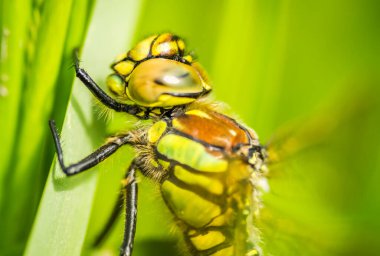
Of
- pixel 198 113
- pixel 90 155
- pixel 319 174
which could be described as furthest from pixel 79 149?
pixel 319 174

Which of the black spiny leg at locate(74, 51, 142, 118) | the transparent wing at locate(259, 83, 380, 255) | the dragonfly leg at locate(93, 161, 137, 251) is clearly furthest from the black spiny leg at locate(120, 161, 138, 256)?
the transparent wing at locate(259, 83, 380, 255)

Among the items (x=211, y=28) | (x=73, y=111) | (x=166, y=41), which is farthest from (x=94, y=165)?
(x=211, y=28)

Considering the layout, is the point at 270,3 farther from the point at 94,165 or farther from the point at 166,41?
the point at 94,165

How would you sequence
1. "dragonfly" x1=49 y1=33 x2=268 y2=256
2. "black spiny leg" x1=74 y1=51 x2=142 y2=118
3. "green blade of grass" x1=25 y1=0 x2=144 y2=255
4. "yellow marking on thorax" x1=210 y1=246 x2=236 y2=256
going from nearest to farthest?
"green blade of grass" x1=25 y1=0 x2=144 y2=255 < "black spiny leg" x1=74 y1=51 x2=142 y2=118 < "dragonfly" x1=49 y1=33 x2=268 y2=256 < "yellow marking on thorax" x1=210 y1=246 x2=236 y2=256

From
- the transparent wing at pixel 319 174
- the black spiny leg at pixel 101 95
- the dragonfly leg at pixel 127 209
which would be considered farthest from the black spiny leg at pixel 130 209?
the transparent wing at pixel 319 174

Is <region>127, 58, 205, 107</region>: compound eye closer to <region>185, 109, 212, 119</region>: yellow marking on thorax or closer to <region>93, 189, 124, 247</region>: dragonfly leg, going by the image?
<region>185, 109, 212, 119</region>: yellow marking on thorax

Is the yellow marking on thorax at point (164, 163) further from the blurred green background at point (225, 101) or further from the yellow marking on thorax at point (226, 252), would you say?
the yellow marking on thorax at point (226, 252)

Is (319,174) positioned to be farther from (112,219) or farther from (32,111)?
(32,111)
